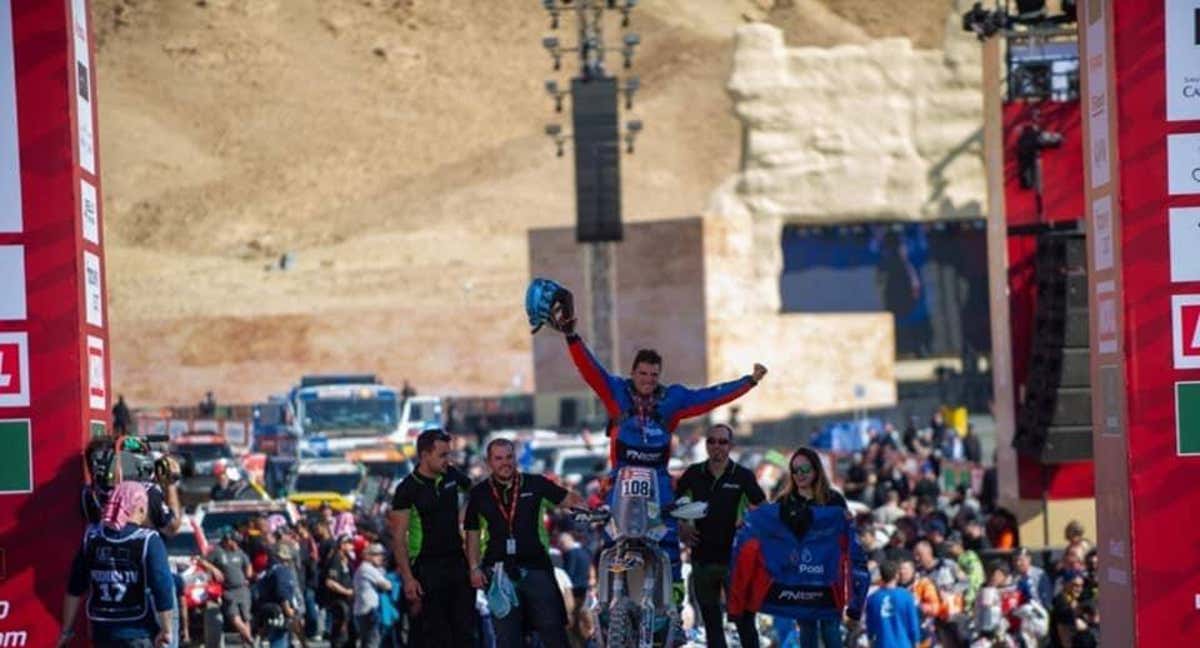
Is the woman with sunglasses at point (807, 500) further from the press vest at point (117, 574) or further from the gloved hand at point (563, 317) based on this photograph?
the press vest at point (117, 574)

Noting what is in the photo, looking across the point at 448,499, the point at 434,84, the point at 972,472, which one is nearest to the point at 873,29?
the point at 972,472

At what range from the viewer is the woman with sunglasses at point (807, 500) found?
54.5 ft

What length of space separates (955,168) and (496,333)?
56.0ft

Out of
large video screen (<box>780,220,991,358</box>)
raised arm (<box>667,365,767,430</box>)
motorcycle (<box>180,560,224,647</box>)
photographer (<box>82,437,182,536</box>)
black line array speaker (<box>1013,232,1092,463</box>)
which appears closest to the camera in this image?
photographer (<box>82,437,182,536</box>)

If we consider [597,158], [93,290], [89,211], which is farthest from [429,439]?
[597,158]

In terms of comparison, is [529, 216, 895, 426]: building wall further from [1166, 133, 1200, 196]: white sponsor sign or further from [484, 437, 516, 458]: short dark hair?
[1166, 133, 1200, 196]: white sponsor sign

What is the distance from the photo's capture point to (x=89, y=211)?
16.5 metres

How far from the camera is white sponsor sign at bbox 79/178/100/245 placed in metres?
16.3

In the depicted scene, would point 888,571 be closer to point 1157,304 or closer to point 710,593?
point 710,593

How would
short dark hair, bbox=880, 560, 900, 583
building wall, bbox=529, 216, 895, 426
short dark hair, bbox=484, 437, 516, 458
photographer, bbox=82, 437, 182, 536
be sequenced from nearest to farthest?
photographer, bbox=82, 437, 182, 536 → short dark hair, bbox=484, 437, 516, 458 → short dark hair, bbox=880, 560, 900, 583 → building wall, bbox=529, 216, 895, 426

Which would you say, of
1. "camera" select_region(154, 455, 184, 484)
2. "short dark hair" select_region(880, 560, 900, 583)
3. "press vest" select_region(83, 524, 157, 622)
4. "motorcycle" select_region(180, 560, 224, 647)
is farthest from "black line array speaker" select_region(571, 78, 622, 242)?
"press vest" select_region(83, 524, 157, 622)

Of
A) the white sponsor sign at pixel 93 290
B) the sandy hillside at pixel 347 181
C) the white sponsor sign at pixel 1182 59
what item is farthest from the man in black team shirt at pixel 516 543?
the sandy hillside at pixel 347 181

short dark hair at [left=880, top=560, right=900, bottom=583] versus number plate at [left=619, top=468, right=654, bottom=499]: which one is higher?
number plate at [left=619, top=468, right=654, bottom=499]

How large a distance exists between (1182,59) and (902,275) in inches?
2953
